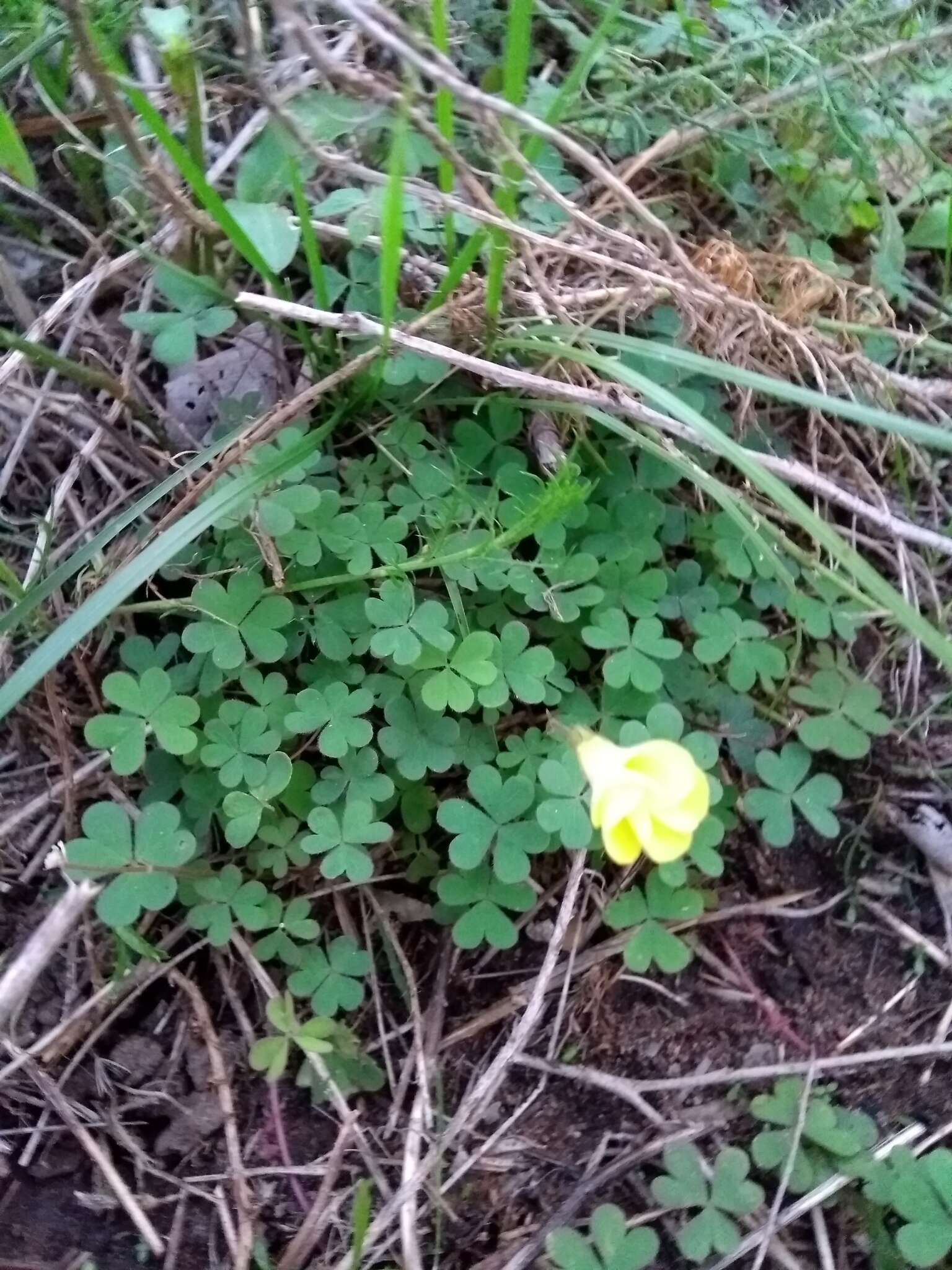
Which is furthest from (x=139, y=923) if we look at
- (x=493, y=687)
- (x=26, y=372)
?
(x=26, y=372)

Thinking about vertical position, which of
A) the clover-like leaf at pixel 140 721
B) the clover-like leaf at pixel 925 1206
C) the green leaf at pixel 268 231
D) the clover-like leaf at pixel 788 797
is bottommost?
the clover-like leaf at pixel 925 1206

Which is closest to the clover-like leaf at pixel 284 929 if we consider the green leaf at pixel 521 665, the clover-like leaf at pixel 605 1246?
the green leaf at pixel 521 665

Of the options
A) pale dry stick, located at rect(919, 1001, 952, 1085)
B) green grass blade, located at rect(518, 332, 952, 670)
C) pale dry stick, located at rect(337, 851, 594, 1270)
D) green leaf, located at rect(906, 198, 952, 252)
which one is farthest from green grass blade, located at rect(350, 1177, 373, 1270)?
green leaf, located at rect(906, 198, 952, 252)

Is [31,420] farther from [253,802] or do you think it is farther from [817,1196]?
[817,1196]

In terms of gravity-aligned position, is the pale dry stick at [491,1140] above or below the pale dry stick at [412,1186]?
below

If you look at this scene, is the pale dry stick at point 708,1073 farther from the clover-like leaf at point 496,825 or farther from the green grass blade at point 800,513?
the green grass blade at point 800,513

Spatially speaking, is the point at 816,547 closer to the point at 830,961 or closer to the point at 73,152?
the point at 830,961

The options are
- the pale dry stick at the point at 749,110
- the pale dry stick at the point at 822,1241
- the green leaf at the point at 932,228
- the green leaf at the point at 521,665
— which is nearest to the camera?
the pale dry stick at the point at 822,1241
